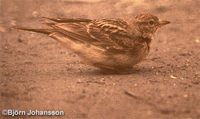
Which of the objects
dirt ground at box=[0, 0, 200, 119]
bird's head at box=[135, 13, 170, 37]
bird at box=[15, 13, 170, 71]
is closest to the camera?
dirt ground at box=[0, 0, 200, 119]

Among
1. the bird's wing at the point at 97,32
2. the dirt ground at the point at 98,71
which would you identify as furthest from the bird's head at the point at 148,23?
the dirt ground at the point at 98,71

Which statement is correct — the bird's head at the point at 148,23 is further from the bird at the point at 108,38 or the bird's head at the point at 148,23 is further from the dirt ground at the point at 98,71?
the dirt ground at the point at 98,71

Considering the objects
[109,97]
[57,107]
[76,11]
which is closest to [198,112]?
[109,97]

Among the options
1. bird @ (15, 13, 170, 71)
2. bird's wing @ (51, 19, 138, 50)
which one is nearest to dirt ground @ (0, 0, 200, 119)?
Result: bird @ (15, 13, 170, 71)

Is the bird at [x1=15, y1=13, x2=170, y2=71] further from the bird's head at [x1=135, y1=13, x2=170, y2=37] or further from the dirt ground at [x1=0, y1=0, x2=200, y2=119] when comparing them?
the dirt ground at [x1=0, y1=0, x2=200, y2=119]

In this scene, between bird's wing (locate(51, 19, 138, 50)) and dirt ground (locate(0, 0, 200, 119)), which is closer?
dirt ground (locate(0, 0, 200, 119))

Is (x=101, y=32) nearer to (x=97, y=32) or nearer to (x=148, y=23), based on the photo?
(x=97, y=32)

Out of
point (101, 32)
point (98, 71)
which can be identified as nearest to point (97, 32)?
point (101, 32)
